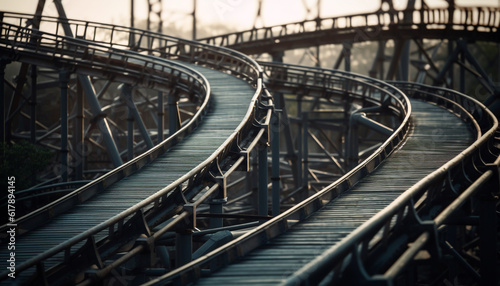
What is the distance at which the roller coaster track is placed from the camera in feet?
29.3

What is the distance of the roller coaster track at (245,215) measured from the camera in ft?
29.3

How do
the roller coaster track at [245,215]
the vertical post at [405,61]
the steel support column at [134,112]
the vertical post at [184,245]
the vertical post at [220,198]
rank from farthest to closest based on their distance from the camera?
the vertical post at [405,61] < the steel support column at [134,112] < the vertical post at [220,198] < the vertical post at [184,245] < the roller coaster track at [245,215]

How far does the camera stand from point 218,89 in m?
20.2

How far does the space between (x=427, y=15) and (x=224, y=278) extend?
59.4 ft

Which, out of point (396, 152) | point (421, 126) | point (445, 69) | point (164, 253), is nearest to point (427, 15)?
point (445, 69)

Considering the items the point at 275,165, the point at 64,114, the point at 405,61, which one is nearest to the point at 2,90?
the point at 64,114

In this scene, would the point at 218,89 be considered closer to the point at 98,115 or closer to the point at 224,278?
the point at 98,115

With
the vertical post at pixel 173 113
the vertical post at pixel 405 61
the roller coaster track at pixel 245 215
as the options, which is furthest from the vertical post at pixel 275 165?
the vertical post at pixel 405 61

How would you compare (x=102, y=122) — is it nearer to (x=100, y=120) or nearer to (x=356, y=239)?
(x=100, y=120)

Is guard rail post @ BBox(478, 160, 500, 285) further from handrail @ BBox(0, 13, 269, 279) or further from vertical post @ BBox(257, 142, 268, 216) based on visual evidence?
vertical post @ BBox(257, 142, 268, 216)

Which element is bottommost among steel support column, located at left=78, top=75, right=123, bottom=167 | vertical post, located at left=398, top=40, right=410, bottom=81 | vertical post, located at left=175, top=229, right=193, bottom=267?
vertical post, located at left=175, top=229, right=193, bottom=267

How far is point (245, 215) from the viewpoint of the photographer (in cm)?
1449

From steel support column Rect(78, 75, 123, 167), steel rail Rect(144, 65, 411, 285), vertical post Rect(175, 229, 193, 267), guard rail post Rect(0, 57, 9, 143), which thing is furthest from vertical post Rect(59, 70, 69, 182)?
steel rail Rect(144, 65, 411, 285)

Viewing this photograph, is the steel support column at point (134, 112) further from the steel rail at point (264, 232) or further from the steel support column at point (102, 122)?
the steel rail at point (264, 232)
